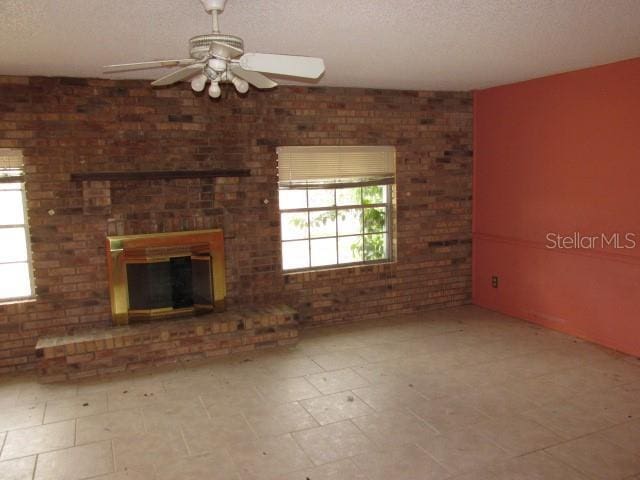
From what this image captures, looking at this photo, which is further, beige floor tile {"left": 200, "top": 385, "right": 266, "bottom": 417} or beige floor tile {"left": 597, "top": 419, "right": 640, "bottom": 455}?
beige floor tile {"left": 200, "top": 385, "right": 266, "bottom": 417}

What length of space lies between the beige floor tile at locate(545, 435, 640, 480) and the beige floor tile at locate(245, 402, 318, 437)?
154cm

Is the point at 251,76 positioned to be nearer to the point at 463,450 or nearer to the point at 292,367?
the point at 463,450

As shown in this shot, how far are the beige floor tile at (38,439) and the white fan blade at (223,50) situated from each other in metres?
2.61

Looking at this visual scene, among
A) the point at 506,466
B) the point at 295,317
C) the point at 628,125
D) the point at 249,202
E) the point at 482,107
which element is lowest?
the point at 506,466

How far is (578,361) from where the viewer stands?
453cm

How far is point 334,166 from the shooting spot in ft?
18.3

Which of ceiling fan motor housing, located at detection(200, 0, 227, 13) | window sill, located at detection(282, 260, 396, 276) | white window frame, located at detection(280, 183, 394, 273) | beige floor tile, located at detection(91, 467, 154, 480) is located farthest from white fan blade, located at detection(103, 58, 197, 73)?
window sill, located at detection(282, 260, 396, 276)

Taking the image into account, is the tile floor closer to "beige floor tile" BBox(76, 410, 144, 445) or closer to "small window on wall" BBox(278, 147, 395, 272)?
"beige floor tile" BBox(76, 410, 144, 445)

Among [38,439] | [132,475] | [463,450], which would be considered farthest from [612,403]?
[38,439]

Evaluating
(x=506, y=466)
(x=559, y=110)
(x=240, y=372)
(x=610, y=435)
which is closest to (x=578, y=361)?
(x=610, y=435)

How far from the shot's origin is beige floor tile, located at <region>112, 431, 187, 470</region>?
3141 mm

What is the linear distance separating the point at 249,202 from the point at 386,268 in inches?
69.4

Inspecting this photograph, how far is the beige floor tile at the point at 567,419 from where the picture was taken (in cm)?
338

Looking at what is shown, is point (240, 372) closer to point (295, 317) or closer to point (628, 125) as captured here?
point (295, 317)
